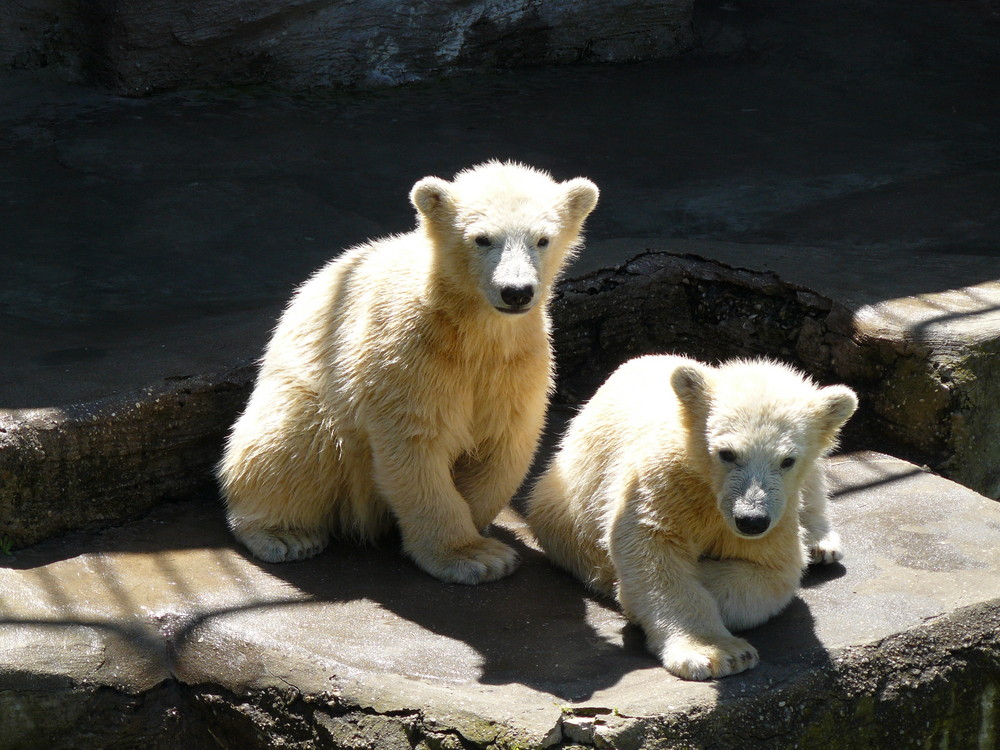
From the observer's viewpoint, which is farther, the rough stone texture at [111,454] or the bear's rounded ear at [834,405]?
the rough stone texture at [111,454]

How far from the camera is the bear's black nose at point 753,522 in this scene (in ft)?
11.5

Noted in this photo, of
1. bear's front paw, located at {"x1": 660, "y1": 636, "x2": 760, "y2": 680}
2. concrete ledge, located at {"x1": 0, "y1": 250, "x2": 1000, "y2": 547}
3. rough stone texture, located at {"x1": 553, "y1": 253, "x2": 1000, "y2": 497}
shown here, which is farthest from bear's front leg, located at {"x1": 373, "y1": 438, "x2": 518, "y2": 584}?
rough stone texture, located at {"x1": 553, "y1": 253, "x2": 1000, "y2": 497}

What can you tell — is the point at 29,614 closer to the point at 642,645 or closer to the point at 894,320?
the point at 642,645

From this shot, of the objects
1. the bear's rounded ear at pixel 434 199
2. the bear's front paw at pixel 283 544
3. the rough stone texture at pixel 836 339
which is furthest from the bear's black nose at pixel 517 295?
the rough stone texture at pixel 836 339

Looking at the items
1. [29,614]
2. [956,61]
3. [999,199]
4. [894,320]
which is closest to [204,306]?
[29,614]

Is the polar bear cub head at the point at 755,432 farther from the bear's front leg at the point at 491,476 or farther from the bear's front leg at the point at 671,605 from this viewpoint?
the bear's front leg at the point at 491,476

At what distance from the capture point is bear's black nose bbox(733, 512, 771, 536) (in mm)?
3498

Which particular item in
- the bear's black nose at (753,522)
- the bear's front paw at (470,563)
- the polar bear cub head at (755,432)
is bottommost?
the bear's front paw at (470,563)

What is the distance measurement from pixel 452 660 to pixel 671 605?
0.75 metres

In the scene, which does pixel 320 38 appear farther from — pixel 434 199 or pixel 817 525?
pixel 817 525

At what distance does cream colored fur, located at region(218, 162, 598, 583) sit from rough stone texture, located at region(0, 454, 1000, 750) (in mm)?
228

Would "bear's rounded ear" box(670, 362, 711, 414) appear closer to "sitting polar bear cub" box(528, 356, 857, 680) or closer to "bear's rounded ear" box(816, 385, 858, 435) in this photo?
"sitting polar bear cub" box(528, 356, 857, 680)

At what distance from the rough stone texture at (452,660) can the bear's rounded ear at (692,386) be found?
0.81 m

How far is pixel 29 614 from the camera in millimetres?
3941
